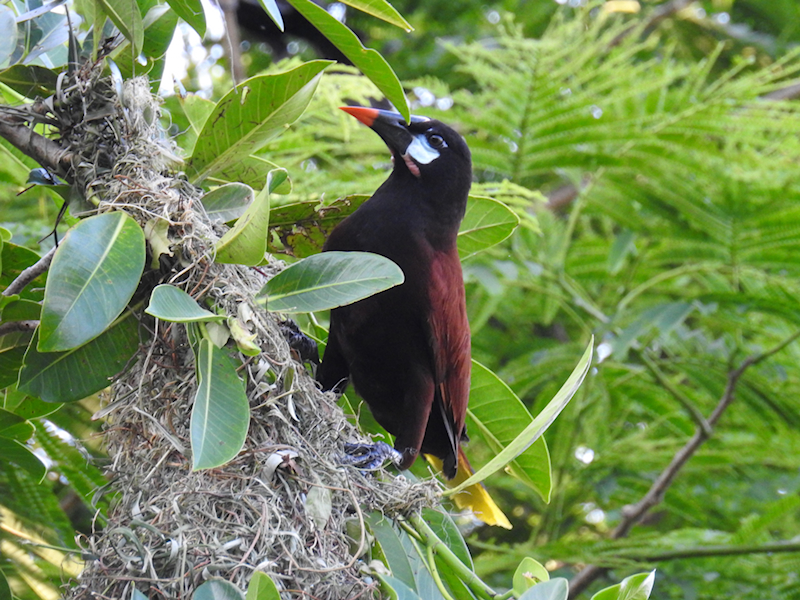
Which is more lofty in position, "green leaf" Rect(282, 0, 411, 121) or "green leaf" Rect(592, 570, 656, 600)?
"green leaf" Rect(282, 0, 411, 121)

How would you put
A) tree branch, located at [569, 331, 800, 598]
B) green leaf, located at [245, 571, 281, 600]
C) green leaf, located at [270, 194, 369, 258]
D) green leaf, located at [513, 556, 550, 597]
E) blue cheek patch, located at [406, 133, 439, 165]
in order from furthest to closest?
1. tree branch, located at [569, 331, 800, 598]
2. blue cheek patch, located at [406, 133, 439, 165]
3. green leaf, located at [270, 194, 369, 258]
4. green leaf, located at [513, 556, 550, 597]
5. green leaf, located at [245, 571, 281, 600]

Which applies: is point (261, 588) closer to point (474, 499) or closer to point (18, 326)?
point (18, 326)

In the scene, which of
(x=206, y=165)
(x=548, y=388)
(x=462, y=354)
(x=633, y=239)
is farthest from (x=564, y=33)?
(x=206, y=165)

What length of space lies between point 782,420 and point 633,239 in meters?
0.98

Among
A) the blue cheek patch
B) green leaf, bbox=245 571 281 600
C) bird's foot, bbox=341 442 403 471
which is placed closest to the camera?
green leaf, bbox=245 571 281 600

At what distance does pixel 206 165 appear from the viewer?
1544 mm

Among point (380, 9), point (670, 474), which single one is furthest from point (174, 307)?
point (670, 474)

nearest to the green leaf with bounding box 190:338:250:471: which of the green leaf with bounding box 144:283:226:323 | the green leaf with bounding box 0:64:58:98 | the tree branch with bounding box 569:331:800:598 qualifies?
the green leaf with bounding box 144:283:226:323

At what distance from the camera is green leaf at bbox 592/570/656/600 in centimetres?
127

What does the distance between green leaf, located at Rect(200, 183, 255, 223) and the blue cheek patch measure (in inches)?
28.0

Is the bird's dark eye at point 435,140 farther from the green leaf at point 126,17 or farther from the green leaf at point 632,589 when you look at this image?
the green leaf at point 632,589

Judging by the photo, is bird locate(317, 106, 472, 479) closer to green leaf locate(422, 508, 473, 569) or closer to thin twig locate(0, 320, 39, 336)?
green leaf locate(422, 508, 473, 569)

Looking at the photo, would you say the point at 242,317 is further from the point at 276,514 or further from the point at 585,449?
the point at 585,449

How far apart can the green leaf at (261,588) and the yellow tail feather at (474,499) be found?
1160 mm
